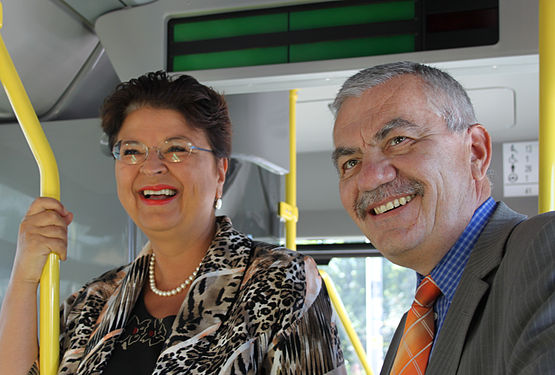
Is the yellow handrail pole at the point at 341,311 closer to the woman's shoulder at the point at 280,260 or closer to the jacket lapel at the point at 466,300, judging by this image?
the woman's shoulder at the point at 280,260

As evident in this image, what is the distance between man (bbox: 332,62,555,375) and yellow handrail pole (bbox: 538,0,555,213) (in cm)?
21

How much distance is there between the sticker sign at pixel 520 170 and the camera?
5141 mm

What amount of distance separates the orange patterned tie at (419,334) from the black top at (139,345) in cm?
77

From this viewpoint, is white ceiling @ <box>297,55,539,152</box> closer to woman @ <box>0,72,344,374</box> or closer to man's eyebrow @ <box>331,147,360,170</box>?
woman @ <box>0,72,344,374</box>

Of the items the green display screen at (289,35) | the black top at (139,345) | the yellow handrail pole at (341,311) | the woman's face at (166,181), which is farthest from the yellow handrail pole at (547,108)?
the yellow handrail pole at (341,311)

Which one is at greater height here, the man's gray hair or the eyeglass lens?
the man's gray hair

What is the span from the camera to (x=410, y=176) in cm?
143

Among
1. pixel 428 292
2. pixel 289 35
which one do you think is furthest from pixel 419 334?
pixel 289 35

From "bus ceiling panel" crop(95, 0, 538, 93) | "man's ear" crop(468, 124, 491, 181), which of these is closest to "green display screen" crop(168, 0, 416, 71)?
"bus ceiling panel" crop(95, 0, 538, 93)

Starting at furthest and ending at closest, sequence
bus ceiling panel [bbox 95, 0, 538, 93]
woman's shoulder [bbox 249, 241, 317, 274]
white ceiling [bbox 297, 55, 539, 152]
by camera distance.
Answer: white ceiling [bbox 297, 55, 539, 152] → bus ceiling panel [bbox 95, 0, 538, 93] → woman's shoulder [bbox 249, 241, 317, 274]

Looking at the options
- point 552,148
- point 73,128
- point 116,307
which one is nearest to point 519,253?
point 552,148

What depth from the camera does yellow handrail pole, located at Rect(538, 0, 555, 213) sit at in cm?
159

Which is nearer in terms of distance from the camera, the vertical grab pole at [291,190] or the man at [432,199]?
the man at [432,199]

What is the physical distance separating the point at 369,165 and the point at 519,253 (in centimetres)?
48
